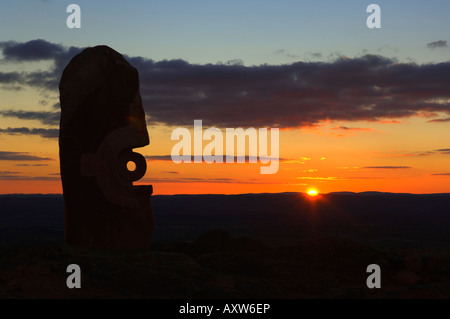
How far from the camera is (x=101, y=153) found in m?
20.7

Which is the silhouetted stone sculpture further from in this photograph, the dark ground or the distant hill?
the distant hill

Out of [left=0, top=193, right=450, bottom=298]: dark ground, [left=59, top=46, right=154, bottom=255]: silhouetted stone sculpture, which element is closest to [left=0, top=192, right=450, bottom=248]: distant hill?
[left=0, top=193, right=450, bottom=298]: dark ground

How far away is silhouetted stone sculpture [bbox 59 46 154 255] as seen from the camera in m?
20.6

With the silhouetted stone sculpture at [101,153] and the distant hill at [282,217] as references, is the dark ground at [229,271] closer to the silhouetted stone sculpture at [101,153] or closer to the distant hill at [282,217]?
the silhouetted stone sculpture at [101,153]

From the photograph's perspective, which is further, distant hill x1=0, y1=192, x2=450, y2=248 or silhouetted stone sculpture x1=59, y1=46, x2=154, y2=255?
distant hill x1=0, y1=192, x2=450, y2=248

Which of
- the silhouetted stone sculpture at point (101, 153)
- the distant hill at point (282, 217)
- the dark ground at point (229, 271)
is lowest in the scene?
the dark ground at point (229, 271)

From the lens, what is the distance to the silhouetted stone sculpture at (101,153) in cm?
2064

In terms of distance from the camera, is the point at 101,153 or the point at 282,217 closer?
the point at 101,153

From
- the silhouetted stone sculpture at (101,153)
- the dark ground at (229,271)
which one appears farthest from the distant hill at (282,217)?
the silhouetted stone sculpture at (101,153)

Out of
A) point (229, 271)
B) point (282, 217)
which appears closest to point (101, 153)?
point (229, 271)

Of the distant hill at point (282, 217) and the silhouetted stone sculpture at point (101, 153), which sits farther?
the distant hill at point (282, 217)

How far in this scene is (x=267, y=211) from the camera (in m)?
113

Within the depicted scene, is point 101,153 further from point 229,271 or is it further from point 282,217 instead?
point 282,217
